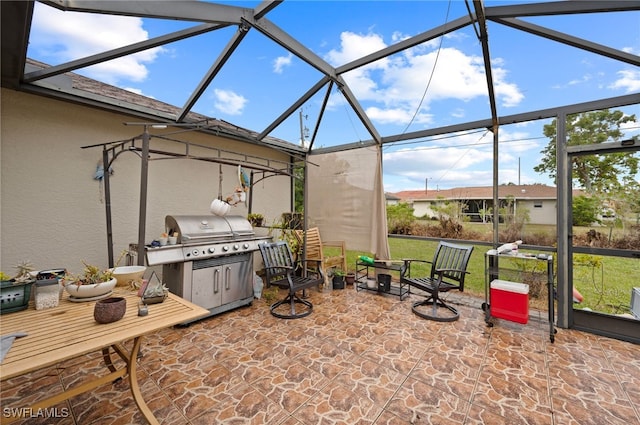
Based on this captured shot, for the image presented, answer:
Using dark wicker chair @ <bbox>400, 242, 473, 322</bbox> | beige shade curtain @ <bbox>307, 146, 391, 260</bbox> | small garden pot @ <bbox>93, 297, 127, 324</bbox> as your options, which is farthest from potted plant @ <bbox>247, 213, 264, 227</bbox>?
small garden pot @ <bbox>93, 297, 127, 324</bbox>

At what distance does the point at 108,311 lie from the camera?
1508 mm

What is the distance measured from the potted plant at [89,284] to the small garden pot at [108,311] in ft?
1.24

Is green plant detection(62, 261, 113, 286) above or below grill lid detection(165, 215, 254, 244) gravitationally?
below

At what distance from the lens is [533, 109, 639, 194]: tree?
3.13m

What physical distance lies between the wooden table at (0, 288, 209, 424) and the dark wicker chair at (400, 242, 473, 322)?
9.83 ft

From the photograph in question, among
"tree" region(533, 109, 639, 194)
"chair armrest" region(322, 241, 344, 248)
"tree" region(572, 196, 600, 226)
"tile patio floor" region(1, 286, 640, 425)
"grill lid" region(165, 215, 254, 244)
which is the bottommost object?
"tile patio floor" region(1, 286, 640, 425)

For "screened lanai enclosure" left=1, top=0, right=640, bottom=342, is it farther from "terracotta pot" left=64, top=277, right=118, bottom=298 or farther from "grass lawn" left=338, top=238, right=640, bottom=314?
"terracotta pot" left=64, top=277, right=118, bottom=298

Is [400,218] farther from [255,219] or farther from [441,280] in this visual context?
[255,219]

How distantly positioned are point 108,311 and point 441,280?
361cm

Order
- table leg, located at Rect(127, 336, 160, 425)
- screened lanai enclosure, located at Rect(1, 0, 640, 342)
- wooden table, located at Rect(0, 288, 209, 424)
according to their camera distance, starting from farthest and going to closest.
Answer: screened lanai enclosure, located at Rect(1, 0, 640, 342)
table leg, located at Rect(127, 336, 160, 425)
wooden table, located at Rect(0, 288, 209, 424)

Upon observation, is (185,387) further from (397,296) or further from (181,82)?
(181,82)

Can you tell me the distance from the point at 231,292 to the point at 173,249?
3.38 ft

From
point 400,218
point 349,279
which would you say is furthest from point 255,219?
point 400,218

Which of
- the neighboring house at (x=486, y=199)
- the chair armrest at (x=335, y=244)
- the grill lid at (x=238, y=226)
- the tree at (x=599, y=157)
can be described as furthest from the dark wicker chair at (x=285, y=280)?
the tree at (x=599, y=157)
